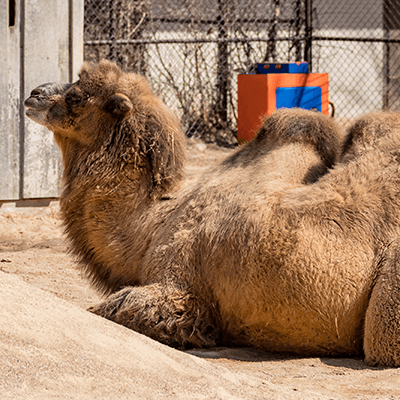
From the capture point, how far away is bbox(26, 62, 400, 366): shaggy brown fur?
367 centimetres

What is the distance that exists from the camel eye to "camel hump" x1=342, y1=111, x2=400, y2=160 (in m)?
1.87

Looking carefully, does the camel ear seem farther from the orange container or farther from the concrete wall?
the orange container

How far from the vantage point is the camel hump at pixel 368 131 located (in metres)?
4.00

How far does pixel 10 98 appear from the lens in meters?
7.73

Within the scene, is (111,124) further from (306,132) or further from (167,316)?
(167,316)

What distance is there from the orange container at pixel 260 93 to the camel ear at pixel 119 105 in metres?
6.47

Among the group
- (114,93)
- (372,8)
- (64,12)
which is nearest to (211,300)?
(114,93)

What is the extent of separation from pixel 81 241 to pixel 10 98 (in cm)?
367

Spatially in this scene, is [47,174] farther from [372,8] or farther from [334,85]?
[372,8]

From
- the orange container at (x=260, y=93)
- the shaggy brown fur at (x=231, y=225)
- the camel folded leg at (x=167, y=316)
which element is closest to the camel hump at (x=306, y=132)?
the shaggy brown fur at (x=231, y=225)

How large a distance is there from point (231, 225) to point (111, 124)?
1247 millimetres

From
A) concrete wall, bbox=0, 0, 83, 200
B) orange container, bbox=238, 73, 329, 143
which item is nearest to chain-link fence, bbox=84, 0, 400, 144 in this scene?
orange container, bbox=238, 73, 329, 143

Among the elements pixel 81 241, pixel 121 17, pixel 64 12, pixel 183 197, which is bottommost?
pixel 81 241

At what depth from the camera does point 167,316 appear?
3961 millimetres
